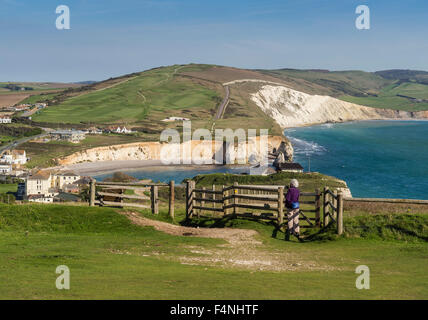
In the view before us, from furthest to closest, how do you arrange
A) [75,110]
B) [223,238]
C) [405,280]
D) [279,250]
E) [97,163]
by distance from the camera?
[75,110], [97,163], [223,238], [279,250], [405,280]

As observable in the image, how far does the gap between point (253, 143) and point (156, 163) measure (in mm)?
31095

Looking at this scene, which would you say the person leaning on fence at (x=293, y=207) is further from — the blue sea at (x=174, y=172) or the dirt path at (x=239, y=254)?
the blue sea at (x=174, y=172)

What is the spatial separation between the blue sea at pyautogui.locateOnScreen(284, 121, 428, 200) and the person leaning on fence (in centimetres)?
6753

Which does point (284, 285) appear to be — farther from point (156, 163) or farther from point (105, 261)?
point (156, 163)

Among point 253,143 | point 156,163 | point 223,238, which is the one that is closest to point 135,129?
point 156,163

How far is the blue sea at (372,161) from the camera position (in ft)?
306

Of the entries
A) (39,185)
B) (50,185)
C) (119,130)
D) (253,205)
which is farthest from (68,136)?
(253,205)

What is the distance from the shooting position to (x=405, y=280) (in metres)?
12.3

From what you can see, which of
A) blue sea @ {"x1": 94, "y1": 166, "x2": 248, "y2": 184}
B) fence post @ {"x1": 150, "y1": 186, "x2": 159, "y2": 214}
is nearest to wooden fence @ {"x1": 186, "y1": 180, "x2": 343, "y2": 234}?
fence post @ {"x1": 150, "y1": 186, "x2": 159, "y2": 214}

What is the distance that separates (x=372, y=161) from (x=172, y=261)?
129m

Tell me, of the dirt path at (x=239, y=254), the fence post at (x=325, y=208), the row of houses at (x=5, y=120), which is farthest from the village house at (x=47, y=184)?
the row of houses at (x=5, y=120)

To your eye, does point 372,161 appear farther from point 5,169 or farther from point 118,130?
point 5,169

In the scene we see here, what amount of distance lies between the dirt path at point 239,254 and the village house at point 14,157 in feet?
326

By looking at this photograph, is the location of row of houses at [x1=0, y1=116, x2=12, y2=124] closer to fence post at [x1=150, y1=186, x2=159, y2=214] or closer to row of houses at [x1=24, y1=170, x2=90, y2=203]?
row of houses at [x1=24, y1=170, x2=90, y2=203]
